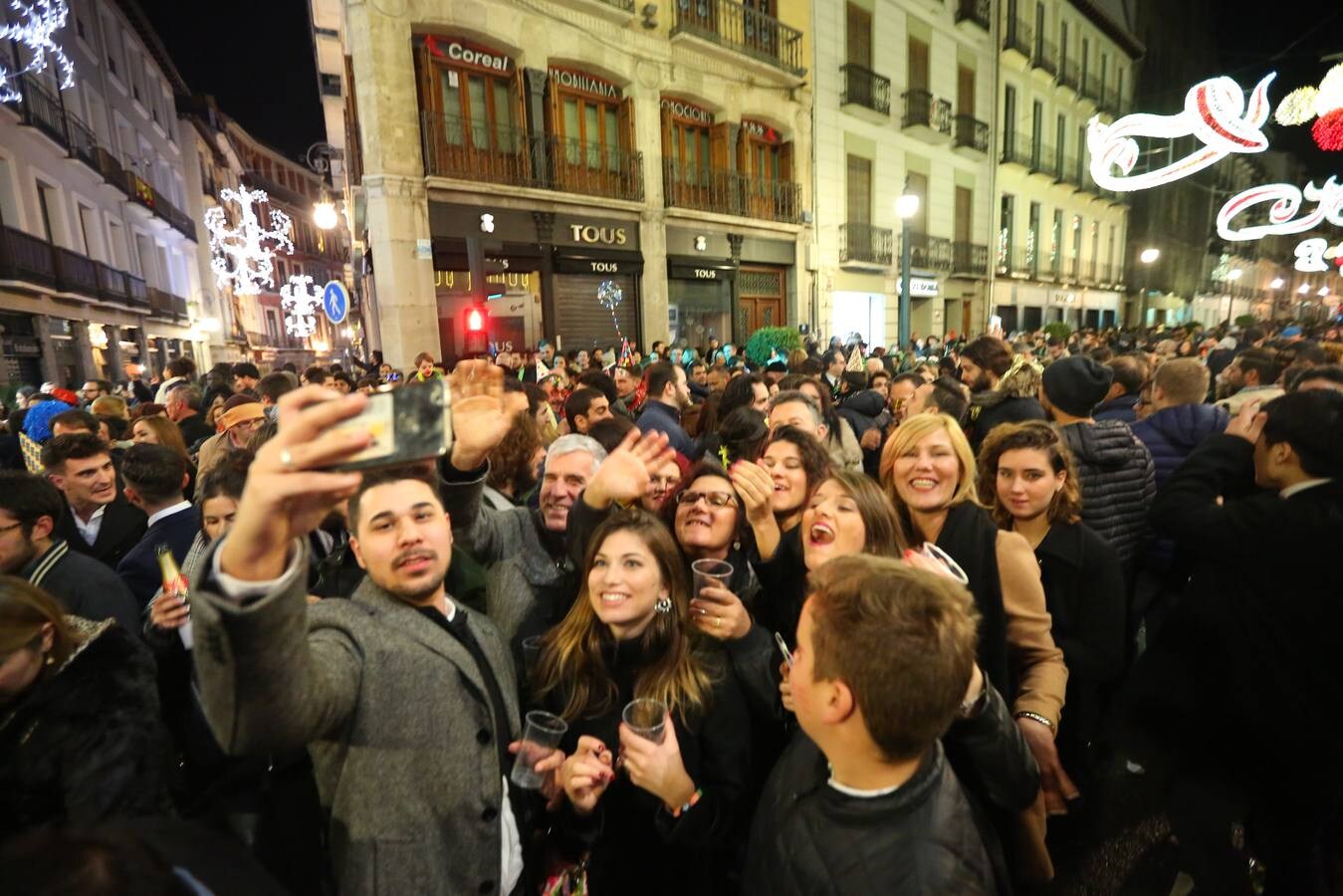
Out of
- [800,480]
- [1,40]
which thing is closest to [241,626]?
[800,480]

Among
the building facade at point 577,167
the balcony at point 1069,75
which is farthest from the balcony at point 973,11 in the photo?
the building facade at point 577,167

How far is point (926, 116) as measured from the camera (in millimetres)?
19500

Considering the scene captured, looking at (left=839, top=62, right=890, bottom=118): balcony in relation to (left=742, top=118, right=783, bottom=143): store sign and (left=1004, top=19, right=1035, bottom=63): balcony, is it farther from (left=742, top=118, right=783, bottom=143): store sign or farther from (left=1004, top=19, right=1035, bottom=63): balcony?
(left=1004, top=19, right=1035, bottom=63): balcony

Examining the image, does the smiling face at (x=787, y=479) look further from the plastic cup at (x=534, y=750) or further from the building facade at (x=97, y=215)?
the building facade at (x=97, y=215)

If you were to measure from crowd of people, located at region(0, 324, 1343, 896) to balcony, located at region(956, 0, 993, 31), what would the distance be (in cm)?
2278

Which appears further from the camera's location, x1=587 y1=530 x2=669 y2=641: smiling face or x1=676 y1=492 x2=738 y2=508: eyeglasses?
x1=676 y1=492 x2=738 y2=508: eyeglasses

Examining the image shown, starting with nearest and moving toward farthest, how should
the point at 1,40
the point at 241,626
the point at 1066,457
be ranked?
the point at 241,626 < the point at 1066,457 < the point at 1,40

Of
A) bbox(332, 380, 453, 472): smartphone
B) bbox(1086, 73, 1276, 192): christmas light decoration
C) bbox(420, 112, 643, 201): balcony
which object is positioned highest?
bbox(420, 112, 643, 201): balcony

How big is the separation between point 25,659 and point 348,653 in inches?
35.3

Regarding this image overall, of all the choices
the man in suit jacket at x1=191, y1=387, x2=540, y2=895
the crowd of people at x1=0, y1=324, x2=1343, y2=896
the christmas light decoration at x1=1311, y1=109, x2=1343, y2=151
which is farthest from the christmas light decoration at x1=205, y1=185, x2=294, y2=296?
the christmas light decoration at x1=1311, y1=109, x2=1343, y2=151

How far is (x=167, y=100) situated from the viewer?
30.5 metres

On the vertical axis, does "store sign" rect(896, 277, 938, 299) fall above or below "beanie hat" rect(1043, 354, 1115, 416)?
above

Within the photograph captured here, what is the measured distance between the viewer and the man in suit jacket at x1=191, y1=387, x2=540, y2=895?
1.18 metres

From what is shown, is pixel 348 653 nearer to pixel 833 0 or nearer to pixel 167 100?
pixel 833 0
